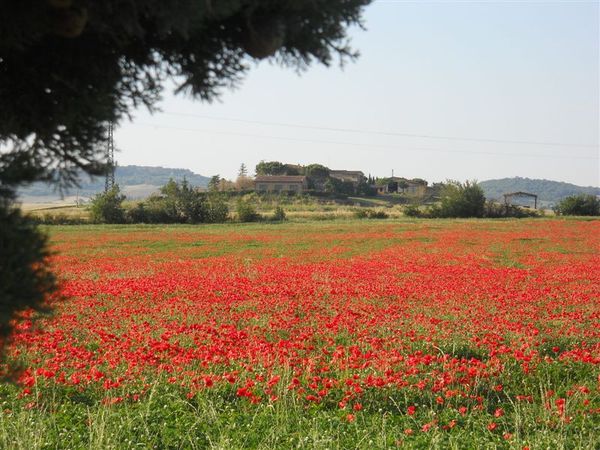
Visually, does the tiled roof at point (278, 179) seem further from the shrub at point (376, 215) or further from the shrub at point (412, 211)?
the shrub at point (376, 215)

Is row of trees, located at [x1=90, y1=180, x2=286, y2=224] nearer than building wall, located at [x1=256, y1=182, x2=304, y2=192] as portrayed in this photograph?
Yes

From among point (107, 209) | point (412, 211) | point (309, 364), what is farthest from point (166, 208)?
point (309, 364)

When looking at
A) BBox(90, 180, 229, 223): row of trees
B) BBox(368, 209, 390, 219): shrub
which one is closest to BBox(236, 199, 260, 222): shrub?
BBox(90, 180, 229, 223): row of trees

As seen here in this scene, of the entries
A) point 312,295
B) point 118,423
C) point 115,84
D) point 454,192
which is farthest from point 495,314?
point 454,192

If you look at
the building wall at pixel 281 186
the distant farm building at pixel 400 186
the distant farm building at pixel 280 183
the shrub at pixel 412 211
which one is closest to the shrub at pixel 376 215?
the shrub at pixel 412 211

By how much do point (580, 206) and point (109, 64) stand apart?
78.5 metres

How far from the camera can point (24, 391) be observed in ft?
21.7

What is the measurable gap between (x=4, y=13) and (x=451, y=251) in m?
27.8

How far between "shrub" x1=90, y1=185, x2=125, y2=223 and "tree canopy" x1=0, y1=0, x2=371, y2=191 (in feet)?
188

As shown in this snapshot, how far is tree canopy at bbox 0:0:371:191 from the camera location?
2.67 metres

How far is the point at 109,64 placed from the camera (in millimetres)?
2887

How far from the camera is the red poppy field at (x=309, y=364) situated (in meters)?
5.83

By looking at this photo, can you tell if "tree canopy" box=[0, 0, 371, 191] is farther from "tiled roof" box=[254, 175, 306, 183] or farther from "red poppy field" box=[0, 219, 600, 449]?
"tiled roof" box=[254, 175, 306, 183]

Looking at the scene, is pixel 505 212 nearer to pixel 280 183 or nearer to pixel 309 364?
pixel 280 183
